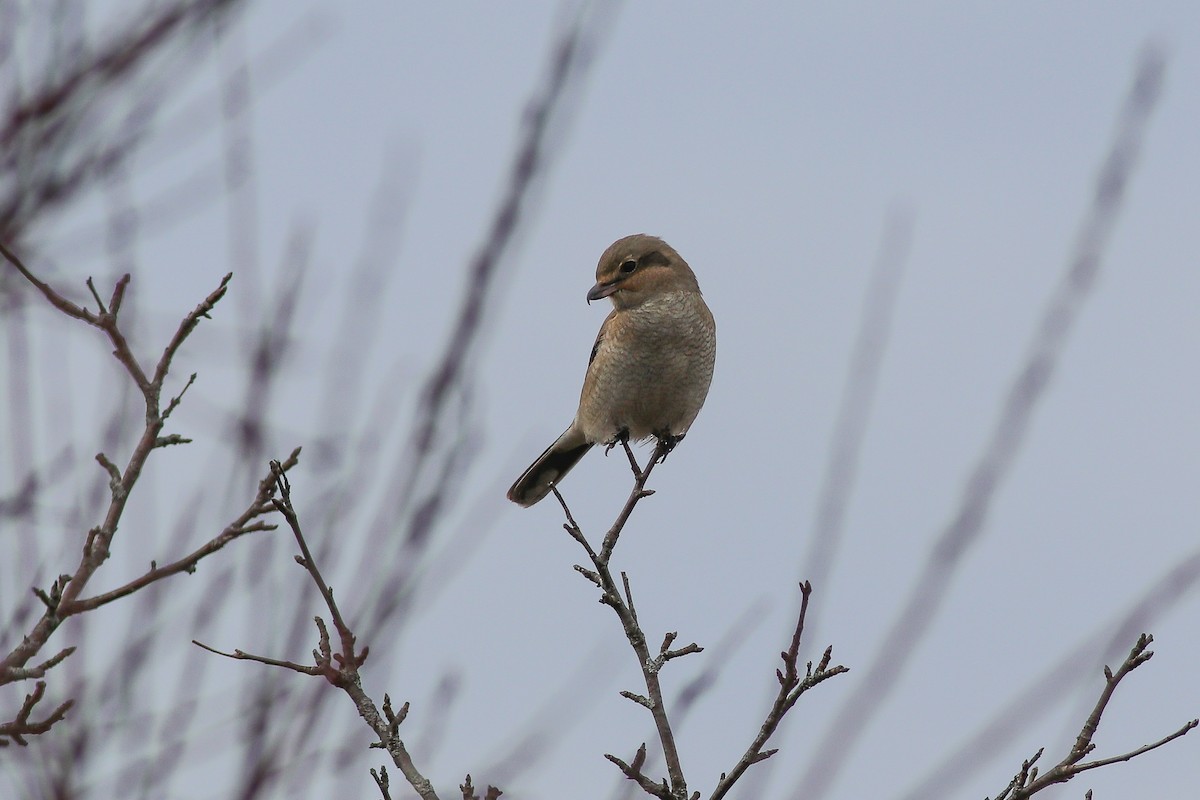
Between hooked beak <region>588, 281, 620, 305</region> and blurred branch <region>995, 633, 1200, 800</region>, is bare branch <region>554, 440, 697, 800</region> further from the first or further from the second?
hooked beak <region>588, 281, 620, 305</region>

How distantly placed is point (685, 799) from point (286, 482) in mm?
1059

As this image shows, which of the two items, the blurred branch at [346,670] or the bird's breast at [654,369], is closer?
the blurred branch at [346,670]

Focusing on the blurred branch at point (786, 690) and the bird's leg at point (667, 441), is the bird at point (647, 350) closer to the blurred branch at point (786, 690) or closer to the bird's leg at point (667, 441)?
the bird's leg at point (667, 441)

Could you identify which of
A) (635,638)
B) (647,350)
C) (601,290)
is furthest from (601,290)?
(635,638)

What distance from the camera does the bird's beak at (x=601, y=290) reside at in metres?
6.44

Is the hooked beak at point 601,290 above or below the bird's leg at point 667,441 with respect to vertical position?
above

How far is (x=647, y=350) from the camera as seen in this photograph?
6.23 meters

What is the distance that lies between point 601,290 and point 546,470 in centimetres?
117

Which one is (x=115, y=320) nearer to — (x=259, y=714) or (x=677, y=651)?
(x=259, y=714)

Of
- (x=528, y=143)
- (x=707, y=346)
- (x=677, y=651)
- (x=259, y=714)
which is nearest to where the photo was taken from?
(x=528, y=143)

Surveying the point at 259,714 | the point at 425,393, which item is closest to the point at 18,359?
the point at 259,714

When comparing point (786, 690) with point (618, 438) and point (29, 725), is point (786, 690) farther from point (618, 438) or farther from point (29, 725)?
point (618, 438)

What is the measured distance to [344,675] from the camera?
8.86 feet

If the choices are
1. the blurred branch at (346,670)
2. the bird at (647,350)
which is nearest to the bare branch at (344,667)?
the blurred branch at (346,670)
